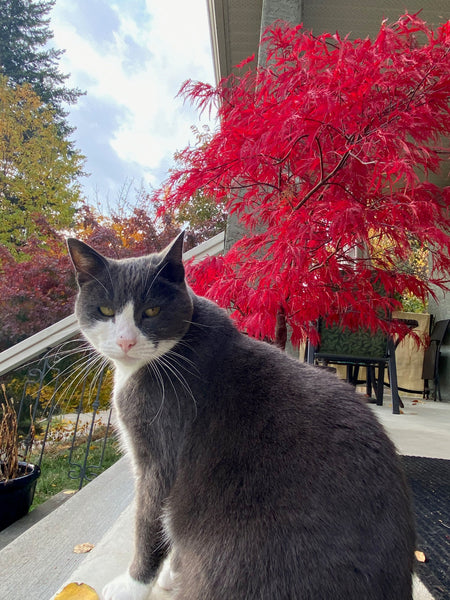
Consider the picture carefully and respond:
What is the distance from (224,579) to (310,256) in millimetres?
1301

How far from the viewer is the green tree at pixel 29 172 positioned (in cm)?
686

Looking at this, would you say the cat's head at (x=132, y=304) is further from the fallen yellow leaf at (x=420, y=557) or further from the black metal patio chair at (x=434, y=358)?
the black metal patio chair at (x=434, y=358)

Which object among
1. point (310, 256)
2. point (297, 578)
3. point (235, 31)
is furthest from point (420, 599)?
point (235, 31)

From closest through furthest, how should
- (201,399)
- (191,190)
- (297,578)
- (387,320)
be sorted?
(297,578)
(201,399)
(191,190)
(387,320)

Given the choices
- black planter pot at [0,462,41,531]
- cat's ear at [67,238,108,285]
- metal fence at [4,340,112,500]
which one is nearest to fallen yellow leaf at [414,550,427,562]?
cat's ear at [67,238,108,285]

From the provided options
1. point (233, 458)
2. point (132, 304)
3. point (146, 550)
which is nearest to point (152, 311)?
point (132, 304)

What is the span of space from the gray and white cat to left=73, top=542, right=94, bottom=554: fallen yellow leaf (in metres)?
0.41

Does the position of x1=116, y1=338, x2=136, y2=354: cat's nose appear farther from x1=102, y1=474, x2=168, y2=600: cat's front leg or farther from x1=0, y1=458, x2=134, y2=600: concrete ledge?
x1=0, y1=458, x2=134, y2=600: concrete ledge

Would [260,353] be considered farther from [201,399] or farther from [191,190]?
[191,190]

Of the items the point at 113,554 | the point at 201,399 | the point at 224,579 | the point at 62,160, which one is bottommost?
the point at 113,554

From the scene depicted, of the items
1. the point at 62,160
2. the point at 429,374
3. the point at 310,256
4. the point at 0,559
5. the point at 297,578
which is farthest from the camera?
the point at 62,160

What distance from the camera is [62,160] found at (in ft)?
25.1

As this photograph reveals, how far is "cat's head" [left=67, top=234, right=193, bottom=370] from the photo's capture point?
3.08 feet

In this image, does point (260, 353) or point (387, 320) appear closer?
point (260, 353)
